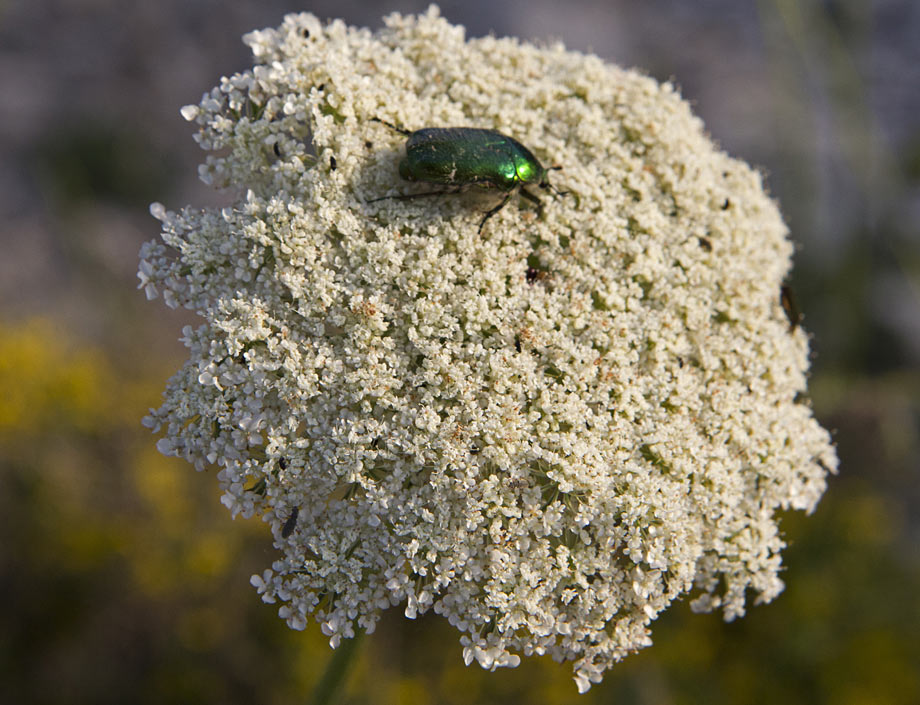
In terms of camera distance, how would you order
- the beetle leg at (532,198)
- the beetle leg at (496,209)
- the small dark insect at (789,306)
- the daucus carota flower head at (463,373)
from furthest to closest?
1. the small dark insect at (789,306)
2. the beetle leg at (532,198)
3. the beetle leg at (496,209)
4. the daucus carota flower head at (463,373)

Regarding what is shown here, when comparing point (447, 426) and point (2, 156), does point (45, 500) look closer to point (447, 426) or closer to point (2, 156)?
point (447, 426)

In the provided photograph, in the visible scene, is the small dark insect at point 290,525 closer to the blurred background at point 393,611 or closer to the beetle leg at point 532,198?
the beetle leg at point 532,198

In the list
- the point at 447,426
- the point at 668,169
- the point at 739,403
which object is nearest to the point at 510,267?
the point at 447,426

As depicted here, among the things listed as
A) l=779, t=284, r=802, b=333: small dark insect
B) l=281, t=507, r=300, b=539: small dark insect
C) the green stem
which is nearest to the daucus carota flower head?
l=281, t=507, r=300, b=539: small dark insect

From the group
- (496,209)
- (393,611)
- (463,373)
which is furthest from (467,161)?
(393,611)

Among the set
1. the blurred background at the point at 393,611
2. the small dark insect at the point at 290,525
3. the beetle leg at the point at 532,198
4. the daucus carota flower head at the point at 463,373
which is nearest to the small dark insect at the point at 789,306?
the daucus carota flower head at the point at 463,373

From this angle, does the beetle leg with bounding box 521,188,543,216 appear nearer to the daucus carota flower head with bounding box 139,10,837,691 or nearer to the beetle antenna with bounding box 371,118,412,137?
the daucus carota flower head with bounding box 139,10,837,691

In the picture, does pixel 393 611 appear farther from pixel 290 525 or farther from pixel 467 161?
pixel 467 161
